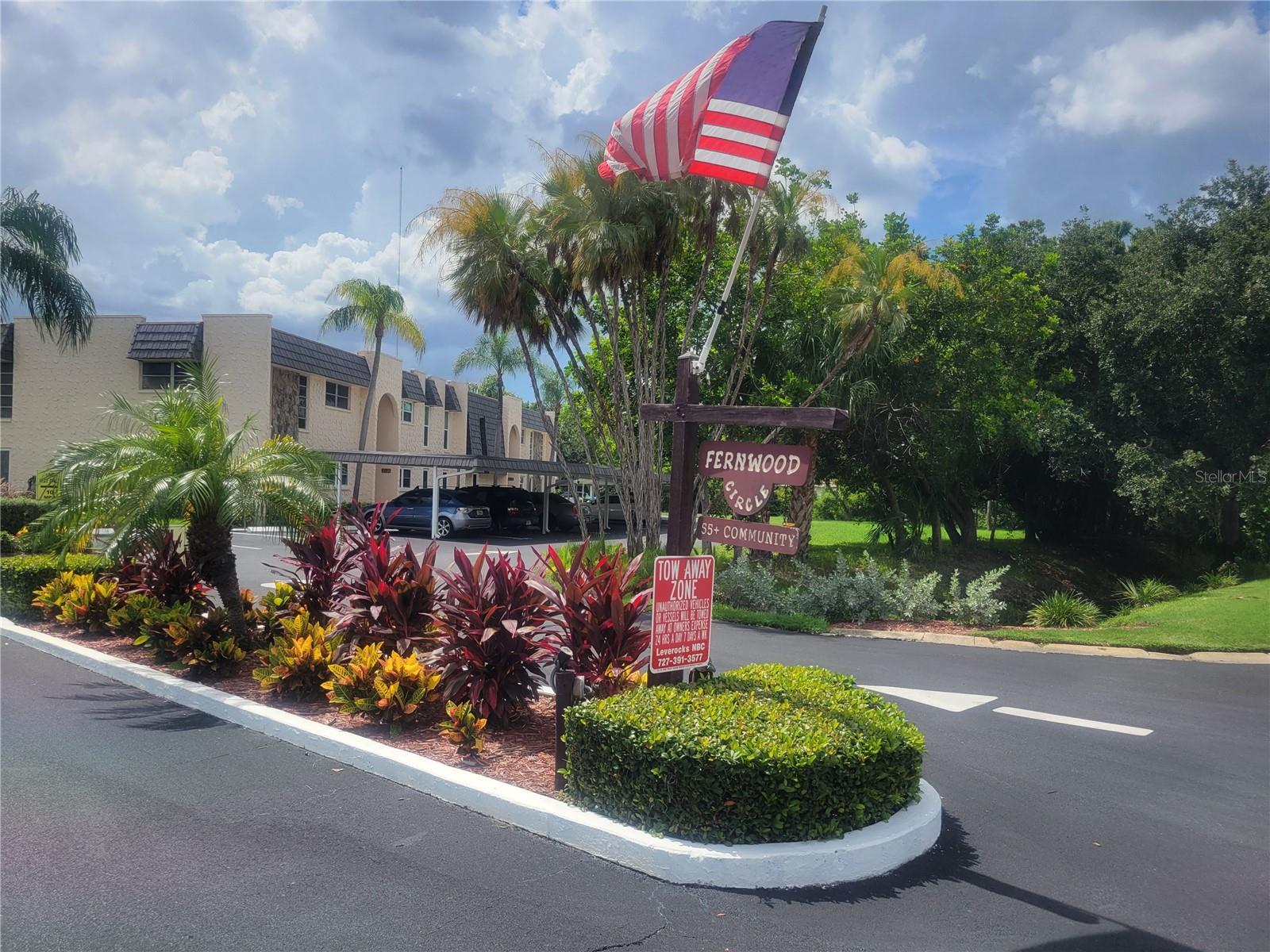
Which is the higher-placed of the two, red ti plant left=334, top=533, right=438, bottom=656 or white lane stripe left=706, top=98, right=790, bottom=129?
white lane stripe left=706, top=98, right=790, bottom=129

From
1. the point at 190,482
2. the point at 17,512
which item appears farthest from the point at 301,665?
the point at 17,512

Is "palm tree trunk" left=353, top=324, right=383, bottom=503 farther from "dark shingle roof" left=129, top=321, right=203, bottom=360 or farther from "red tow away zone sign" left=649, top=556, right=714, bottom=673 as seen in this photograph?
"red tow away zone sign" left=649, top=556, right=714, bottom=673

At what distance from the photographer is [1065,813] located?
5539 mm

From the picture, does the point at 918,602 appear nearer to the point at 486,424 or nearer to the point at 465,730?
the point at 465,730

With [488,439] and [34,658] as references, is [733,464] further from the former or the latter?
[488,439]

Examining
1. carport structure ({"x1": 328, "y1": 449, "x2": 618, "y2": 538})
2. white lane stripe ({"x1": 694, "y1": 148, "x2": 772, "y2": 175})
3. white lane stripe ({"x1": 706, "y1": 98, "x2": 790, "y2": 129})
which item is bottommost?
carport structure ({"x1": 328, "y1": 449, "x2": 618, "y2": 538})

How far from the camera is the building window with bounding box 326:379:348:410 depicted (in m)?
33.5

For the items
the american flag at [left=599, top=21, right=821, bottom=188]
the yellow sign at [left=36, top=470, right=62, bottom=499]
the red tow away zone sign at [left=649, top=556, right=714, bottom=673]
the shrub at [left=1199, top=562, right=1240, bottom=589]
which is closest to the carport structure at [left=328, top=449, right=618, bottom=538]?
the shrub at [left=1199, top=562, right=1240, bottom=589]

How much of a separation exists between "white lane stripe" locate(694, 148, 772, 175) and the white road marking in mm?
4854

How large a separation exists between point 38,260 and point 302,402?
1420cm

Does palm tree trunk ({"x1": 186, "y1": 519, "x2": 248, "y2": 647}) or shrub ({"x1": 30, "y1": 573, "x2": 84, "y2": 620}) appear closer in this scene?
palm tree trunk ({"x1": 186, "y1": 519, "x2": 248, "y2": 647})

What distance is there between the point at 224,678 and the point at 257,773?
9.06 ft

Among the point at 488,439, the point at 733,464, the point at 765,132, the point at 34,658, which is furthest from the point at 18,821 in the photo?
the point at 488,439

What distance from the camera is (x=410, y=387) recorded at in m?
38.6
